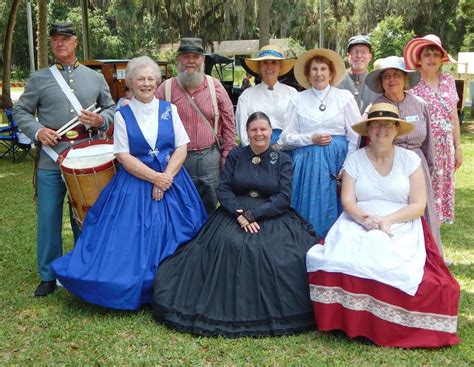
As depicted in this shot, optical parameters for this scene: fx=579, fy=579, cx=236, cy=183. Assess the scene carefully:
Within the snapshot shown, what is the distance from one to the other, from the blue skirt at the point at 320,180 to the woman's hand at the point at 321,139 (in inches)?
1.8

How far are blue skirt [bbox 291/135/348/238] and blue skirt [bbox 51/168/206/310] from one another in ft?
2.80

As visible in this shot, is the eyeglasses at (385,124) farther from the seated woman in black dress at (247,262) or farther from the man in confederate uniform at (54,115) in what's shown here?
the man in confederate uniform at (54,115)

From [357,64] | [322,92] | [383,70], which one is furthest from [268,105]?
[357,64]

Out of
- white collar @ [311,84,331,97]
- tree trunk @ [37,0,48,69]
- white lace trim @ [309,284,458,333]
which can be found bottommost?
white lace trim @ [309,284,458,333]

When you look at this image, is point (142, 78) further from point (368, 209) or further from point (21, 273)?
point (21, 273)

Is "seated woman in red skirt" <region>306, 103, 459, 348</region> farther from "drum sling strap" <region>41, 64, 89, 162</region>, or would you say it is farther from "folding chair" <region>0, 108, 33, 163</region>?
"folding chair" <region>0, 108, 33, 163</region>

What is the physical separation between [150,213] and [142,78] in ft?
3.17

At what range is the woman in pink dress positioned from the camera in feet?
15.4

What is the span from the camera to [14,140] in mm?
11219

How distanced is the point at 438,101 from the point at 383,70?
0.77 metres

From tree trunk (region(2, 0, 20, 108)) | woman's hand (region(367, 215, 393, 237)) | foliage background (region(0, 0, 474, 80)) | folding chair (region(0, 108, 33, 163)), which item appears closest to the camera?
woman's hand (region(367, 215, 393, 237))

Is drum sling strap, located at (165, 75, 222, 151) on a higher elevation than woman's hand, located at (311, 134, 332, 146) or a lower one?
higher

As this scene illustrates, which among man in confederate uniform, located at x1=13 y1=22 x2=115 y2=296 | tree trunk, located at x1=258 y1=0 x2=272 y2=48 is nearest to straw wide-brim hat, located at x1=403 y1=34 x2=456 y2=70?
man in confederate uniform, located at x1=13 y1=22 x2=115 y2=296

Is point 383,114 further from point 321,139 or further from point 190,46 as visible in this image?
point 190,46
